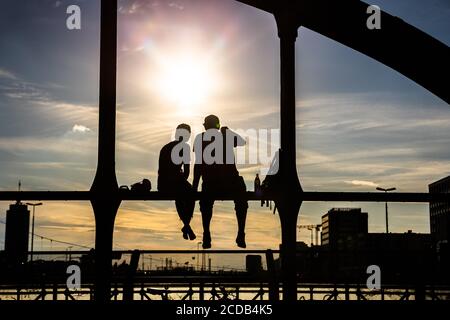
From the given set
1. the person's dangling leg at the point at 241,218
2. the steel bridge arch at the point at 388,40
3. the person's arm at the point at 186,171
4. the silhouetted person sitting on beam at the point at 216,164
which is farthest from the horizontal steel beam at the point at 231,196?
the steel bridge arch at the point at 388,40

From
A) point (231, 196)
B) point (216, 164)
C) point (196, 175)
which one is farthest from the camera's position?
point (196, 175)

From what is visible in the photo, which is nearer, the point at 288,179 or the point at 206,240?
the point at 288,179

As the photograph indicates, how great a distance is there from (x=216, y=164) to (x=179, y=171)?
470 mm

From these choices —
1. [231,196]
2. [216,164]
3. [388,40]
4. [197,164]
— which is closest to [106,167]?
[197,164]

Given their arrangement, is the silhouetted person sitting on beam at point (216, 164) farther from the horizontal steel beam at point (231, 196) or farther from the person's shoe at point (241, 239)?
the horizontal steel beam at point (231, 196)

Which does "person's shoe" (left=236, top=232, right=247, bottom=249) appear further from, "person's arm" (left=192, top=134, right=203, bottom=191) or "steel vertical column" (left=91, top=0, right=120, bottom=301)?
"steel vertical column" (left=91, top=0, right=120, bottom=301)

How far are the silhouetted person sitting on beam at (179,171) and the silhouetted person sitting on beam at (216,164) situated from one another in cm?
16

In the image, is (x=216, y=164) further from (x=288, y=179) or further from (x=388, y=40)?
(x=388, y=40)

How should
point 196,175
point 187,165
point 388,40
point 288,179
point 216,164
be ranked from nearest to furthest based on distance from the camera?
point 288,179, point 216,164, point 196,175, point 187,165, point 388,40

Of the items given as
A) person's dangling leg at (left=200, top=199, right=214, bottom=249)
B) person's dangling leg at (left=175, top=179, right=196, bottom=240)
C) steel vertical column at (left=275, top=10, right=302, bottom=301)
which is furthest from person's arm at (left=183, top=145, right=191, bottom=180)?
steel vertical column at (left=275, top=10, right=302, bottom=301)

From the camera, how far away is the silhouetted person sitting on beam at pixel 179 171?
7.74 metres

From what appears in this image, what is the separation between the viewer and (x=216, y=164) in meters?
7.87
